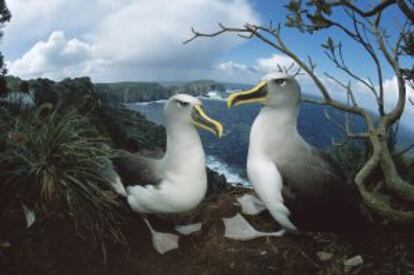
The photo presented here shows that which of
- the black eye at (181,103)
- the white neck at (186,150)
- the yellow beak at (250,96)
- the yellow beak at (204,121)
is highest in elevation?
the yellow beak at (250,96)

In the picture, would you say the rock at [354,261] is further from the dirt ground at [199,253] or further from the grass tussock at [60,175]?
the grass tussock at [60,175]

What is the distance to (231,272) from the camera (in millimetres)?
5043

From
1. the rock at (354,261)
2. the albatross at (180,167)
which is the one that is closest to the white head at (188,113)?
the albatross at (180,167)

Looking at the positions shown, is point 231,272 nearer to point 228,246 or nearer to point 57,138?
point 228,246

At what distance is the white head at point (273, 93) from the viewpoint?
484cm

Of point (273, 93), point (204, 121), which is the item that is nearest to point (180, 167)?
point (204, 121)

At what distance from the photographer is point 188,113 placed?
494cm

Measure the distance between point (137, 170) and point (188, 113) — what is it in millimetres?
933

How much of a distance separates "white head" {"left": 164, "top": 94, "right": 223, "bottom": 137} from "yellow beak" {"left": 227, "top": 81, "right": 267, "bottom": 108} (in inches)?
11.0

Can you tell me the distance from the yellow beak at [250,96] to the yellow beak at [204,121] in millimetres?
247

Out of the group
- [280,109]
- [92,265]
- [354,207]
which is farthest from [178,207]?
[354,207]

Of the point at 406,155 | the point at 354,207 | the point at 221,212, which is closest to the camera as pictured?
the point at 354,207

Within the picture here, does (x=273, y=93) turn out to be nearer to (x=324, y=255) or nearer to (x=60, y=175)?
(x=324, y=255)

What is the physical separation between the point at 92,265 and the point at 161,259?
29.0 inches
